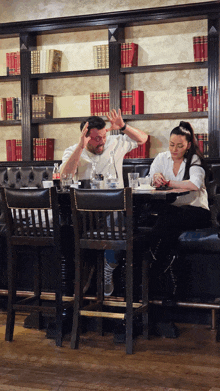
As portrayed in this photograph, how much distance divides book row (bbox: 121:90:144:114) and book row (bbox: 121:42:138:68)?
11.0 inches

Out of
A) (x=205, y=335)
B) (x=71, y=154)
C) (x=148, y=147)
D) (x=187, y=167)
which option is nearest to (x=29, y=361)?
(x=205, y=335)

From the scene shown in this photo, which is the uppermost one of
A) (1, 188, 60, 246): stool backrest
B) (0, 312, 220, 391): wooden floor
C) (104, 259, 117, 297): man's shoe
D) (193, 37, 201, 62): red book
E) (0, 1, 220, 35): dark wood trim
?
(0, 1, 220, 35): dark wood trim

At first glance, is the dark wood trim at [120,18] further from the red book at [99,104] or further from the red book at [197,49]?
the red book at [99,104]

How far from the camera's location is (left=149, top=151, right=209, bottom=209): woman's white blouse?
3.53 metres

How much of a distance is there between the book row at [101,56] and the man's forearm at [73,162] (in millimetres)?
1822

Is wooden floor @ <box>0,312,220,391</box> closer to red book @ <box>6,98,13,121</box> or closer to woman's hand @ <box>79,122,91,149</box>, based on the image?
woman's hand @ <box>79,122,91,149</box>

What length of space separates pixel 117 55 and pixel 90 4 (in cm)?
81

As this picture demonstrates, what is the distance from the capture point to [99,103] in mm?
5211

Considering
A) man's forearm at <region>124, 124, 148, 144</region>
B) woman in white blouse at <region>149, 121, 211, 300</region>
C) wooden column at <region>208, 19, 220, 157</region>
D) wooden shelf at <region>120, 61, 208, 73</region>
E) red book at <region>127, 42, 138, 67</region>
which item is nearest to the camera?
woman in white blouse at <region>149, 121, 211, 300</region>

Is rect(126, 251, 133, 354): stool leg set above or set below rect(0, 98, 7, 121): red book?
below

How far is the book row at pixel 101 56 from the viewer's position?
5.11 meters

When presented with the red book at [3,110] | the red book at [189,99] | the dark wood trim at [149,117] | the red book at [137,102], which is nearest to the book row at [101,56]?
the red book at [137,102]

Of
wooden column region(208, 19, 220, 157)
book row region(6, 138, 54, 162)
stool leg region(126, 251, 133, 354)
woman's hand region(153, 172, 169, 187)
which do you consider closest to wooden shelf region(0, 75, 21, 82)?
book row region(6, 138, 54, 162)

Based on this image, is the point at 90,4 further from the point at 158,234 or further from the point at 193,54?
the point at 158,234
